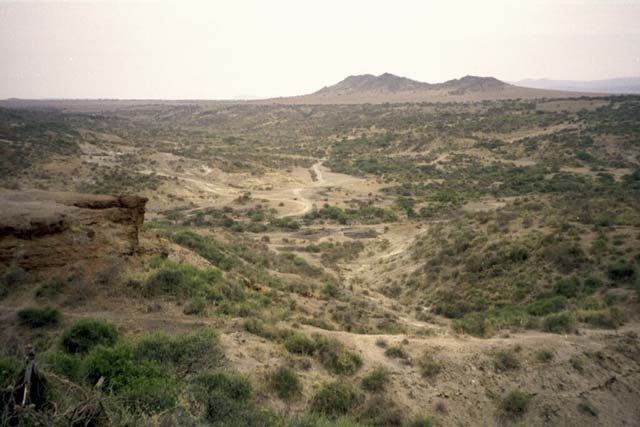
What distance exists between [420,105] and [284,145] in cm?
4433

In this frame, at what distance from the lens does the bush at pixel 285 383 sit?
718 cm

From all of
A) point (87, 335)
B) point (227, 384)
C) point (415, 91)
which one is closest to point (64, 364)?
point (87, 335)

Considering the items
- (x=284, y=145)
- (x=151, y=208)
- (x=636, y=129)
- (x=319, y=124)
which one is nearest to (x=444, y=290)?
(x=151, y=208)

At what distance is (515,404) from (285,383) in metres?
4.39

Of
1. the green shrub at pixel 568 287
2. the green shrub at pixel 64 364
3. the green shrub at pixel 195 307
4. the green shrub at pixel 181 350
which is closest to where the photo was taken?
the green shrub at pixel 64 364

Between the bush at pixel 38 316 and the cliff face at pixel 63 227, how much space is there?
198cm

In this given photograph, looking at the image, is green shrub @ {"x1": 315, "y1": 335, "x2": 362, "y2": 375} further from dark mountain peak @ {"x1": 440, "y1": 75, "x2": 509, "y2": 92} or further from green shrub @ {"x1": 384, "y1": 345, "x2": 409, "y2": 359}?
dark mountain peak @ {"x1": 440, "y1": 75, "x2": 509, "y2": 92}

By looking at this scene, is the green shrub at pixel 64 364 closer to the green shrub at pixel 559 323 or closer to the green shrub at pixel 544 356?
the green shrub at pixel 544 356

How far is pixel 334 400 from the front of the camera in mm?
7191

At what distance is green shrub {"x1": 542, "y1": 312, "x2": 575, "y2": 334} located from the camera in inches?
398

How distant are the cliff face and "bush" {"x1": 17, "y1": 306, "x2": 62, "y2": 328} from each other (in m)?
1.98

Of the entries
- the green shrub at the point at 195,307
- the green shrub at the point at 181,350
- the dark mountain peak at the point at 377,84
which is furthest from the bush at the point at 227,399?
the dark mountain peak at the point at 377,84

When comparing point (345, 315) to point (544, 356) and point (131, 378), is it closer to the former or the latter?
point (544, 356)

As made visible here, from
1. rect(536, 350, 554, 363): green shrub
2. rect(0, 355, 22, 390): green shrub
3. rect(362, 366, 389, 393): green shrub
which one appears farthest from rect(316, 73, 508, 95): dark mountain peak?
rect(0, 355, 22, 390): green shrub
